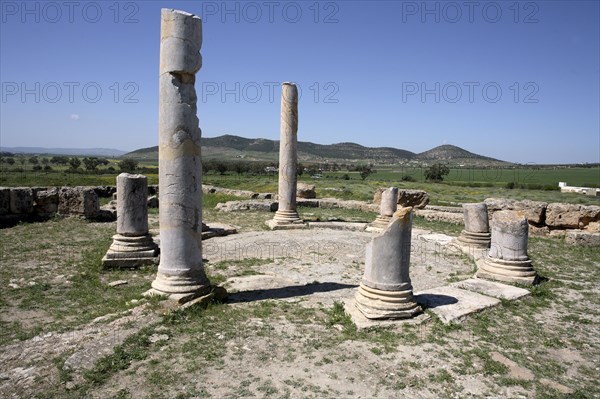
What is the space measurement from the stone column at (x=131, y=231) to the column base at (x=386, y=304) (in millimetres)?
5597

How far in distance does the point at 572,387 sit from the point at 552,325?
2.07 metres

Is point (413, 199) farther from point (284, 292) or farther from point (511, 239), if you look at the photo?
point (284, 292)

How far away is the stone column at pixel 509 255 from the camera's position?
8.93 m

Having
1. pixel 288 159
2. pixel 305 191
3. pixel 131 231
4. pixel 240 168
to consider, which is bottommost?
pixel 131 231

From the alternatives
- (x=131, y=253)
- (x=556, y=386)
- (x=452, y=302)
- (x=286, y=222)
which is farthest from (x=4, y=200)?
(x=556, y=386)

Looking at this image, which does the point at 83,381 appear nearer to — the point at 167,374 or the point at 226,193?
the point at 167,374

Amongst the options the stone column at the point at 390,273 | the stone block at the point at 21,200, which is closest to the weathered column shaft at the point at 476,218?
the stone column at the point at 390,273

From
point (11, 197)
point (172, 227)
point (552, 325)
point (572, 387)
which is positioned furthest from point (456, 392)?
point (11, 197)

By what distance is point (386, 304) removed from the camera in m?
6.66

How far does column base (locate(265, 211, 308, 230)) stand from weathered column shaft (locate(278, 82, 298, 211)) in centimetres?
22

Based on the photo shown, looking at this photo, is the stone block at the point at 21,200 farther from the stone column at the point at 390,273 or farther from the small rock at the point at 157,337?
the stone column at the point at 390,273

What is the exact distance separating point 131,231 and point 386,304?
676 centimetres

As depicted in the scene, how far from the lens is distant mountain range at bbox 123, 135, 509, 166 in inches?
6467

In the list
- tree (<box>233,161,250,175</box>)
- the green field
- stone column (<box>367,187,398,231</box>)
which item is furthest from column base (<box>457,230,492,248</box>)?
tree (<box>233,161,250,175</box>)
